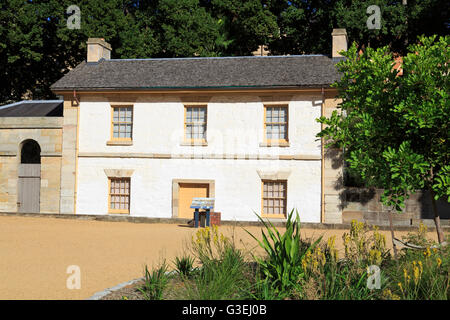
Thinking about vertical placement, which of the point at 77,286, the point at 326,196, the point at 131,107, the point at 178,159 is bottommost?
the point at 77,286

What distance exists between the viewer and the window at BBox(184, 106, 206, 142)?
22031 mm

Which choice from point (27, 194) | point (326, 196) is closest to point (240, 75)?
point (326, 196)

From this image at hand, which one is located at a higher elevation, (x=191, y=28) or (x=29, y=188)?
(x=191, y=28)

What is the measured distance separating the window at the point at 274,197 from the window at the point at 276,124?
2.03m

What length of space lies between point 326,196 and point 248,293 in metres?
14.8

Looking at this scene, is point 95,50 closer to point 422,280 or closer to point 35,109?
point 35,109

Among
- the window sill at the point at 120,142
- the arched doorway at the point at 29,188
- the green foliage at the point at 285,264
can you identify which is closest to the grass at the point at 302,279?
the green foliage at the point at 285,264

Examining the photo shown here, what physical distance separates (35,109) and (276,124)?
45.7ft

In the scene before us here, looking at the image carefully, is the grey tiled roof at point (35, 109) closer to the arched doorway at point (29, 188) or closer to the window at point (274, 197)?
the arched doorway at point (29, 188)

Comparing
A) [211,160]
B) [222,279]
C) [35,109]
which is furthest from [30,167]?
[222,279]

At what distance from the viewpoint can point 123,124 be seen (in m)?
22.7

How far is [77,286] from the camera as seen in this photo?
8016mm
